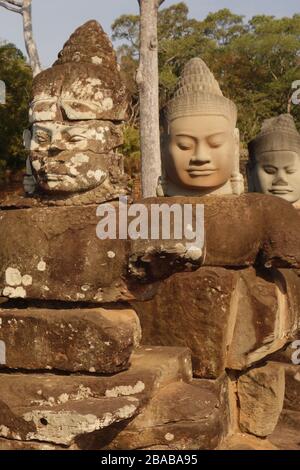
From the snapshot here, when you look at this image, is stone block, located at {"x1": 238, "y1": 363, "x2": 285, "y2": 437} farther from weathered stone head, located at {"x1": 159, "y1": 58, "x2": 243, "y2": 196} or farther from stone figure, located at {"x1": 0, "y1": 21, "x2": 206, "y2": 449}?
weathered stone head, located at {"x1": 159, "y1": 58, "x2": 243, "y2": 196}

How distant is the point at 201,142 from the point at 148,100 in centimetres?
737

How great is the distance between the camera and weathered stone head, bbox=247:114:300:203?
464cm

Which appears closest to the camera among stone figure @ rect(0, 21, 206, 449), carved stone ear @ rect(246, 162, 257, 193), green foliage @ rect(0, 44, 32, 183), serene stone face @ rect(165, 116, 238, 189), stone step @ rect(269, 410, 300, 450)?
stone figure @ rect(0, 21, 206, 449)

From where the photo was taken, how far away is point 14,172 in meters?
15.7

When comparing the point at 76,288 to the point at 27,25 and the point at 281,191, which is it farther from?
the point at 27,25

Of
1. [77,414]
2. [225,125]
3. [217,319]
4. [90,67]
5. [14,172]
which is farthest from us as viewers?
[14,172]

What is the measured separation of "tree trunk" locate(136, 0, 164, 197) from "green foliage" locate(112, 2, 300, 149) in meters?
12.1

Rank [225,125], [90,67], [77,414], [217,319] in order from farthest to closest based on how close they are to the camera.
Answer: [225,125] → [217,319] → [90,67] → [77,414]

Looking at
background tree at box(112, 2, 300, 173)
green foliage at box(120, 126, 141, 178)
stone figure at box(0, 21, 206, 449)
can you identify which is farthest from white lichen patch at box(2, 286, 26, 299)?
background tree at box(112, 2, 300, 173)

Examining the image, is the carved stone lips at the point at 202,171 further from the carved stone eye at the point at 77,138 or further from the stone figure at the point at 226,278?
the carved stone eye at the point at 77,138

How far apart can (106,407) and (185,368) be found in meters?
0.63

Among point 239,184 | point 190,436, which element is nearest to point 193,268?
point 190,436
